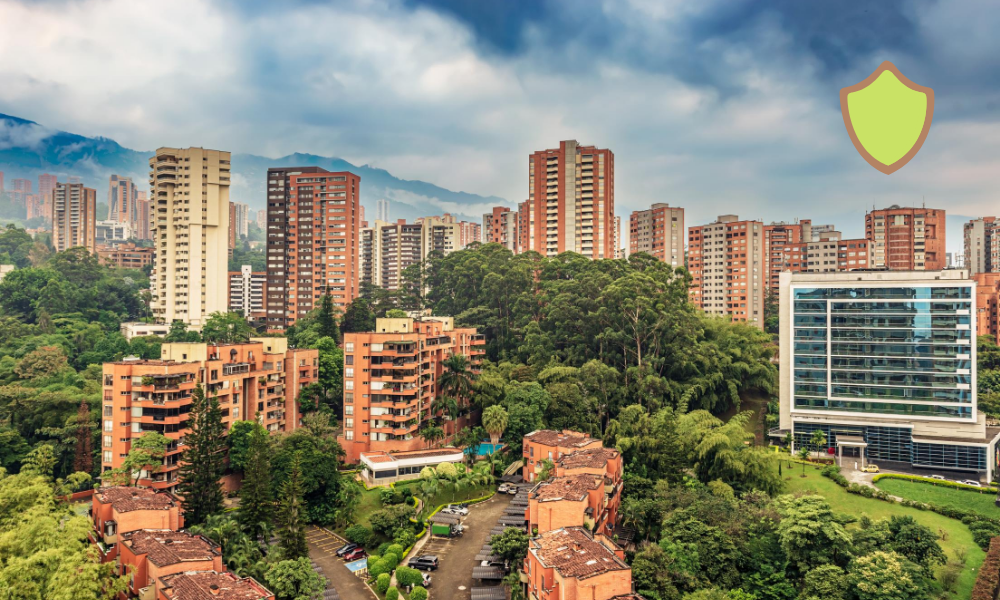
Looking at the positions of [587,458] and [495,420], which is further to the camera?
[495,420]

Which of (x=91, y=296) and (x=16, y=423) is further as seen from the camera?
(x=91, y=296)

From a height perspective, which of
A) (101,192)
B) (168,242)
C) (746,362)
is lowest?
(746,362)

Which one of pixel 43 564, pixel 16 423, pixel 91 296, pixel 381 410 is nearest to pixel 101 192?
pixel 91 296

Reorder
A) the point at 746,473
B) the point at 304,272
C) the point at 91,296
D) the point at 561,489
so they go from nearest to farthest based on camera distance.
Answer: the point at 561,489
the point at 746,473
the point at 91,296
the point at 304,272

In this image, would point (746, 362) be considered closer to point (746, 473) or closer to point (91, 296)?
point (746, 473)

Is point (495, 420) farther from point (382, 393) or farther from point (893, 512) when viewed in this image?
point (893, 512)

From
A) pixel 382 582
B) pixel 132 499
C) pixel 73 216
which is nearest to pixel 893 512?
pixel 382 582
